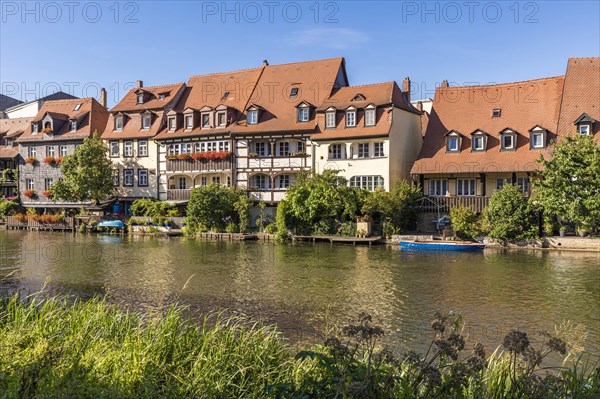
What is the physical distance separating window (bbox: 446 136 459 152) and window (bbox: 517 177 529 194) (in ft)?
15.5

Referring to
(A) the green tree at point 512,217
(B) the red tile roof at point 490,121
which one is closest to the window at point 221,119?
(B) the red tile roof at point 490,121

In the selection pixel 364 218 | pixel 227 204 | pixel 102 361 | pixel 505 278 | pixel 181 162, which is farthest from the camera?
pixel 181 162

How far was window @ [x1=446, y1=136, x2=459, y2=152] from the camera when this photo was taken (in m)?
38.7

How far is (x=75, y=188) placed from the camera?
4847cm

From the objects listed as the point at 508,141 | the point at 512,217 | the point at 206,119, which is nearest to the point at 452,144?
the point at 508,141

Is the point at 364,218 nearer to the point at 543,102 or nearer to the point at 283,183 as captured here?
the point at 283,183

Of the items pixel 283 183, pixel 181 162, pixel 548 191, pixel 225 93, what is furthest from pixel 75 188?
pixel 548 191

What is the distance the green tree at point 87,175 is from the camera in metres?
48.1

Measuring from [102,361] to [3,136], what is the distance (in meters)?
63.7

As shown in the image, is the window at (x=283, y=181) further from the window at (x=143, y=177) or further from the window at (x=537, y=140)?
the window at (x=537, y=140)

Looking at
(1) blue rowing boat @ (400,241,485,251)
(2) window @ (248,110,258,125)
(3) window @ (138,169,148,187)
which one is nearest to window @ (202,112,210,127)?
(2) window @ (248,110,258,125)

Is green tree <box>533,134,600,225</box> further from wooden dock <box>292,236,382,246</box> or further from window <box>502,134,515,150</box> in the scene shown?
wooden dock <box>292,236,382,246</box>

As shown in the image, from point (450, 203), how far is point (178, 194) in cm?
2282

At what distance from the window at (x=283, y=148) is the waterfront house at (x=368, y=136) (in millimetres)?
2568
